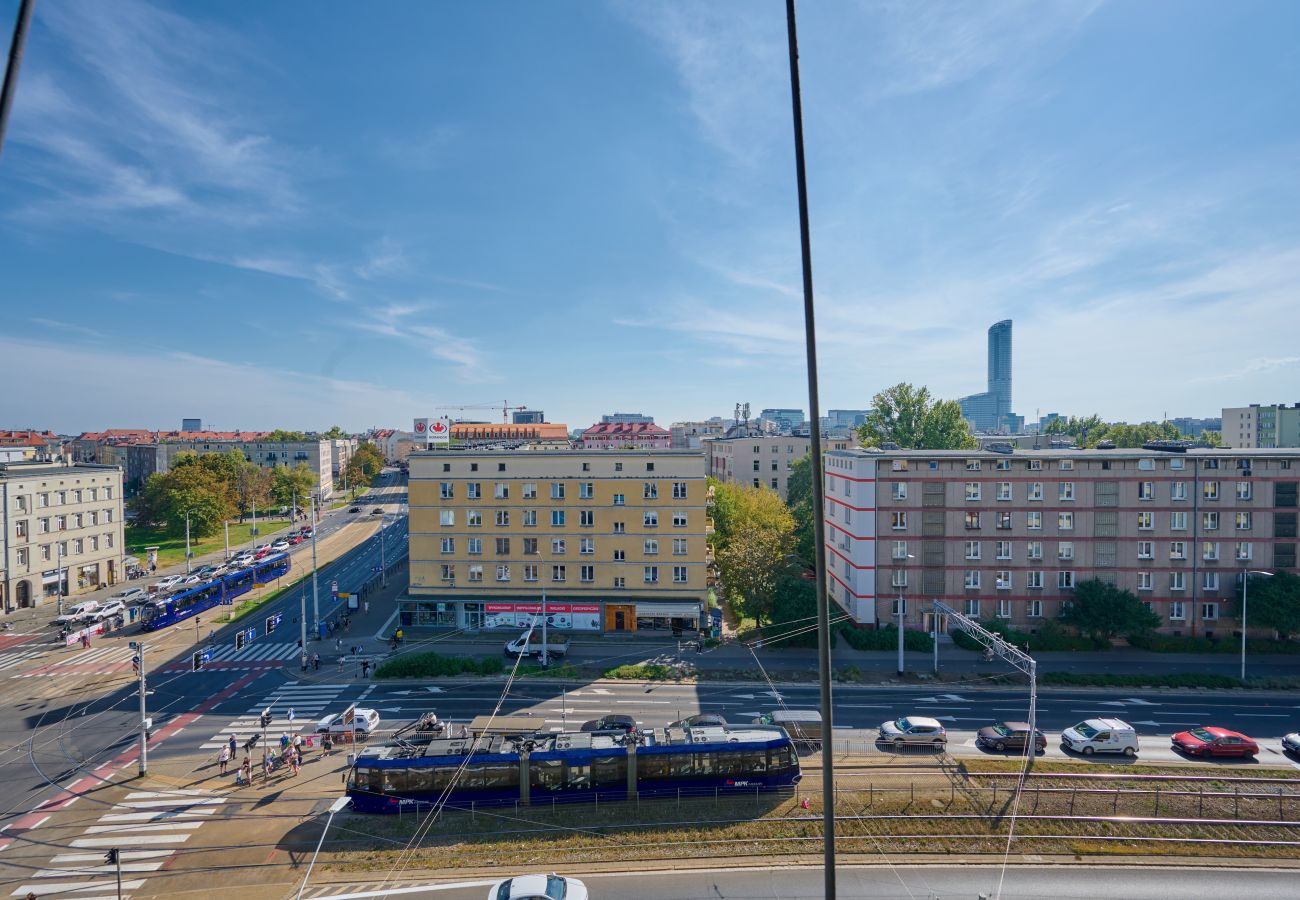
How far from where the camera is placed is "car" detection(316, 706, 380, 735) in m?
25.4

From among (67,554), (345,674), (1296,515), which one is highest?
(1296,515)

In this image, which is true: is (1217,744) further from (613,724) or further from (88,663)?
(88,663)

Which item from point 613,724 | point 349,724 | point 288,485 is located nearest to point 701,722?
point 613,724

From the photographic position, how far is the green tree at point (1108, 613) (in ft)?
115

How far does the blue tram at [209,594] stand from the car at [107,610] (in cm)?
190

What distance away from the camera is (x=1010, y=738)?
23453 mm

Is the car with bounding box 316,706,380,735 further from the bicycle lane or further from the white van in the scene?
the white van

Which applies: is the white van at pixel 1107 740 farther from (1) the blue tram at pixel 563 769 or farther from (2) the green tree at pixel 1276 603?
(2) the green tree at pixel 1276 603

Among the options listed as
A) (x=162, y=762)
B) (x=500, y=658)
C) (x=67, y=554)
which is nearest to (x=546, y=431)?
(x=67, y=554)

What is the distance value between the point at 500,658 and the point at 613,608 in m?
8.56

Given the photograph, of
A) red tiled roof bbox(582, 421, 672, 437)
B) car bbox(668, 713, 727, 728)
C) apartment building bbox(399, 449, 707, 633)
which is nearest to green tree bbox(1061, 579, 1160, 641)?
apartment building bbox(399, 449, 707, 633)

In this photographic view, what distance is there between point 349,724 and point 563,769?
1137 centimetres

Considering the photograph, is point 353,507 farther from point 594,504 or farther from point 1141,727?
point 1141,727

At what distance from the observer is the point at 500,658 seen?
116 feet
